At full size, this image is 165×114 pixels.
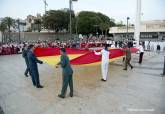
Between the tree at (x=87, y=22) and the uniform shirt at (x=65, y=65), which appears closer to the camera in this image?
the uniform shirt at (x=65, y=65)

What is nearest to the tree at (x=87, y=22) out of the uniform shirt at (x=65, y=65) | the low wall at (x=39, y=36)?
the low wall at (x=39, y=36)

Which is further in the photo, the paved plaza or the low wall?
the low wall

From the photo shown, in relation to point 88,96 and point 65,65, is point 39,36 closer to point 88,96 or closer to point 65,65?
point 88,96

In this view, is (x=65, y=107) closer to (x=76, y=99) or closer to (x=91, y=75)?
(x=76, y=99)

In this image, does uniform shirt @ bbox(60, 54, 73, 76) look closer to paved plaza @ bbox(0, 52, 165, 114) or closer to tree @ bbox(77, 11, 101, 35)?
paved plaza @ bbox(0, 52, 165, 114)

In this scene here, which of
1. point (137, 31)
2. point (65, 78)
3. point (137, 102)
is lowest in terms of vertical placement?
point (137, 102)

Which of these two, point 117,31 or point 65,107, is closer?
point 65,107

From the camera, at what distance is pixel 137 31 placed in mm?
29625

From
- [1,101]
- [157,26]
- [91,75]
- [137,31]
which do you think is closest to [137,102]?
[1,101]

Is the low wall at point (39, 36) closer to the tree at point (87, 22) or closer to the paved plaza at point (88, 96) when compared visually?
the tree at point (87, 22)

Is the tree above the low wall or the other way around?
above

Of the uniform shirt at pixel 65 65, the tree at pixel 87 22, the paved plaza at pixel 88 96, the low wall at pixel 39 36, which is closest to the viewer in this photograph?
the paved plaza at pixel 88 96

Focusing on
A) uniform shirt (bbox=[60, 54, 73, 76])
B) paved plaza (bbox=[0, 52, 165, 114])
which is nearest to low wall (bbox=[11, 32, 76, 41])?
paved plaza (bbox=[0, 52, 165, 114])

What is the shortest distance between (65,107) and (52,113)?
2.14ft
